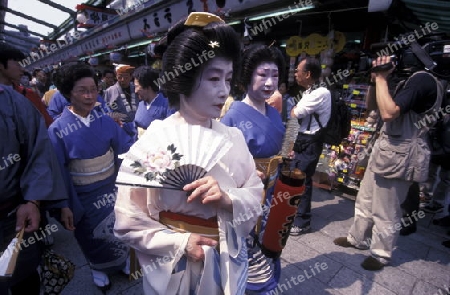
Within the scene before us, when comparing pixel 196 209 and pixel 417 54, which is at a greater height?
pixel 417 54

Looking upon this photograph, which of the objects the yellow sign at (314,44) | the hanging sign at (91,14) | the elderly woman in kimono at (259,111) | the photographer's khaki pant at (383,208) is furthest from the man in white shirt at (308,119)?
the hanging sign at (91,14)

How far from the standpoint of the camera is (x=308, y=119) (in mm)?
3574

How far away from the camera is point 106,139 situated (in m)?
2.38

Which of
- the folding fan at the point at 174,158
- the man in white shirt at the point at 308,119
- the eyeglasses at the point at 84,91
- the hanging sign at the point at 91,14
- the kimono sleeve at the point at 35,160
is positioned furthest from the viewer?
the hanging sign at the point at 91,14

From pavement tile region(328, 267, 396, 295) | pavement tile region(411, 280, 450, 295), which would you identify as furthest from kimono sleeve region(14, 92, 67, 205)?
pavement tile region(411, 280, 450, 295)

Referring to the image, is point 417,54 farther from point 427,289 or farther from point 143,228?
point 143,228

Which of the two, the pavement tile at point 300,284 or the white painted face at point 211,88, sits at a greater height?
the white painted face at point 211,88

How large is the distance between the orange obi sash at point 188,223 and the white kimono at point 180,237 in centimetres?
2

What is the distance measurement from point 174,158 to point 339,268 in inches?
108

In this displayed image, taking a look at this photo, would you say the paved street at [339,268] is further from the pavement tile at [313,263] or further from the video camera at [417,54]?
the video camera at [417,54]

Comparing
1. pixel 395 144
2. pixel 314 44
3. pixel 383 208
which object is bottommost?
pixel 383 208

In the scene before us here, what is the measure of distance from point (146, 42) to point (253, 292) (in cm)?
1038

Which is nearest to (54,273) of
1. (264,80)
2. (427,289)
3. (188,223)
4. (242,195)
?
(188,223)

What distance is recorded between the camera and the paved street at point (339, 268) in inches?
104
